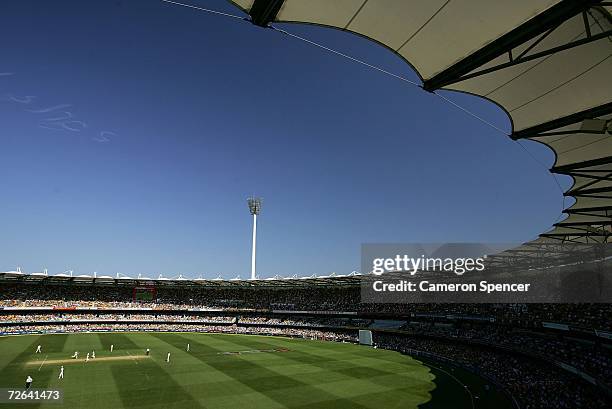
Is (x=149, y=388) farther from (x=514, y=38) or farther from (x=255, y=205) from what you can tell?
(x=255, y=205)

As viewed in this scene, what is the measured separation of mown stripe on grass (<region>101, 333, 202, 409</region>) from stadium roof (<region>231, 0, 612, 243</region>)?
24413 mm

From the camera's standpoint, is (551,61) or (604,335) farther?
(604,335)

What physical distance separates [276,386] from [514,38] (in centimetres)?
2966

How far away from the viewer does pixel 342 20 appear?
7277 millimetres

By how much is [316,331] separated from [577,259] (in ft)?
141

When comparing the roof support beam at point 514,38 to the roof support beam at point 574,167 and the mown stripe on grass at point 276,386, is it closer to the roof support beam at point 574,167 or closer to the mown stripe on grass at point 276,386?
the roof support beam at point 574,167

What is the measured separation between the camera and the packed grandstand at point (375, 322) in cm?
2881

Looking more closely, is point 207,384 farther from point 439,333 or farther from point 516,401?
point 439,333

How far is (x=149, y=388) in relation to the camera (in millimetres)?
28062

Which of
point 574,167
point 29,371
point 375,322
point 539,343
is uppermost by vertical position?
point 574,167

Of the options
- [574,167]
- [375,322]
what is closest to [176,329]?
[375,322]

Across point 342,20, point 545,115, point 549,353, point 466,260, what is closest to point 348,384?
point 549,353

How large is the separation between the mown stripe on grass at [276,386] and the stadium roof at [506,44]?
22.2m

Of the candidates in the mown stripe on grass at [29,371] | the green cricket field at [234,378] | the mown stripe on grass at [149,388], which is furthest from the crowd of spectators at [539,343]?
the mown stripe on grass at [29,371]
